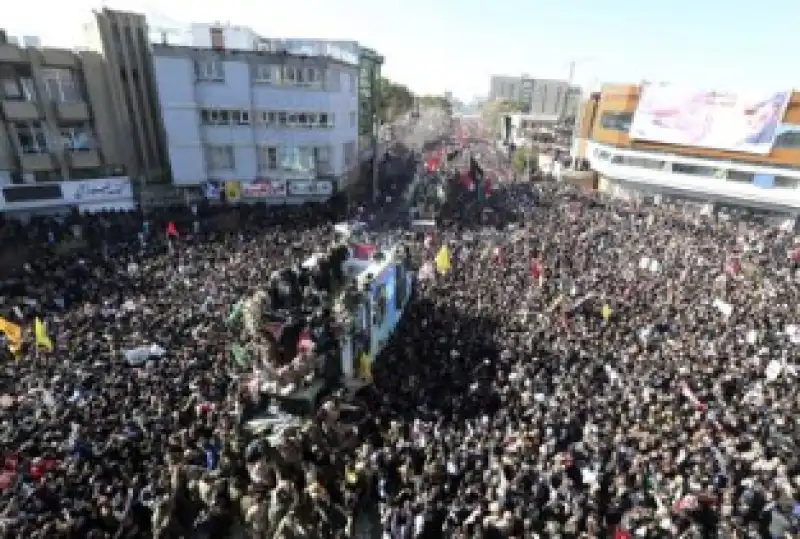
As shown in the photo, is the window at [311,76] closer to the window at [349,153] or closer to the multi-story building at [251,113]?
the multi-story building at [251,113]

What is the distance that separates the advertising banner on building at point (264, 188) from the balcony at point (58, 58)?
9.88 metres

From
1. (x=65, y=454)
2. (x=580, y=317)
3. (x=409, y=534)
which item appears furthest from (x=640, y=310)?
(x=65, y=454)

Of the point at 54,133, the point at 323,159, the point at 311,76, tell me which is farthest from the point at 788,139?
the point at 54,133

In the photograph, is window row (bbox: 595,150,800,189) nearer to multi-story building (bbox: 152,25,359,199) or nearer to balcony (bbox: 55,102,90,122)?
multi-story building (bbox: 152,25,359,199)

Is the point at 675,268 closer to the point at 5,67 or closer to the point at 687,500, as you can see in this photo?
the point at 687,500

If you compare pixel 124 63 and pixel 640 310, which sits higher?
pixel 124 63

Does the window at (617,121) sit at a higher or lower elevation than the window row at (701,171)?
higher

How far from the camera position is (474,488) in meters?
8.96

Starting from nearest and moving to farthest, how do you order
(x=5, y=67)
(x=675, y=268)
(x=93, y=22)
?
1. (x=675, y=268)
2. (x=5, y=67)
3. (x=93, y=22)

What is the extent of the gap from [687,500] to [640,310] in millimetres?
9190

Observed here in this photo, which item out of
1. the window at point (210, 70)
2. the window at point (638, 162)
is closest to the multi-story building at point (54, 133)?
the window at point (210, 70)

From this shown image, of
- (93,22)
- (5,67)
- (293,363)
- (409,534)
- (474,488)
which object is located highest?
(93,22)

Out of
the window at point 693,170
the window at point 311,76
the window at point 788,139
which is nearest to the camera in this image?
the window at point 311,76

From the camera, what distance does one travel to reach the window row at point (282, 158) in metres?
27.3
